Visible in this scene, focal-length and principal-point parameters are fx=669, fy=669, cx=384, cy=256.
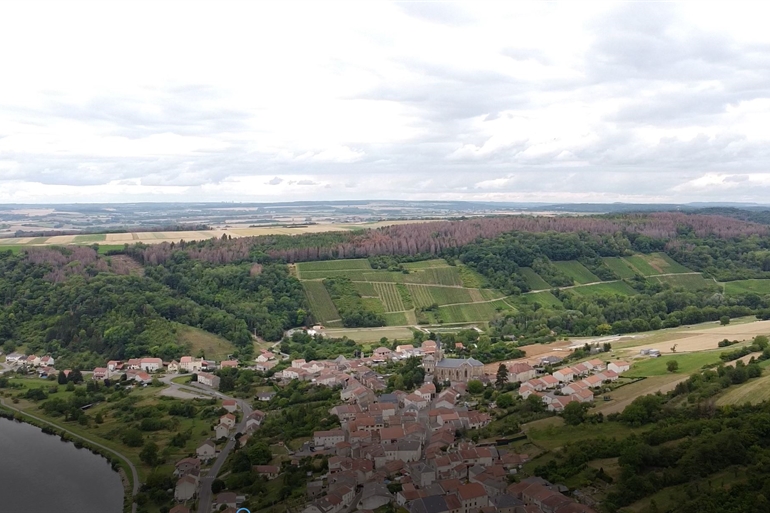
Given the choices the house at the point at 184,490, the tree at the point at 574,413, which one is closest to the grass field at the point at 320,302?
the tree at the point at 574,413

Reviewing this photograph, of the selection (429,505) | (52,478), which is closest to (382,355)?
(52,478)

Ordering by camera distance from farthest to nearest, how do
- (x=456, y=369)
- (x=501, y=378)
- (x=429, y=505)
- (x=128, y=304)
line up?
(x=128, y=304), (x=456, y=369), (x=501, y=378), (x=429, y=505)

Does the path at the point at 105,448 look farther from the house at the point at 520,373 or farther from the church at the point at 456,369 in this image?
the house at the point at 520,373

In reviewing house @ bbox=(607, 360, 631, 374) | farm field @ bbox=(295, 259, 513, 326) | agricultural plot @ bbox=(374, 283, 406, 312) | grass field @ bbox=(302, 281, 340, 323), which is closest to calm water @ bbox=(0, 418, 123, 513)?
house @ bbox=(607, 360, 631, 374)

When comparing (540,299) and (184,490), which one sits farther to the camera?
(540,299)

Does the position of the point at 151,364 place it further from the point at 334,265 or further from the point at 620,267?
the point at 620,267

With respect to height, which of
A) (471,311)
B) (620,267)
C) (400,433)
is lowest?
(400,433)
